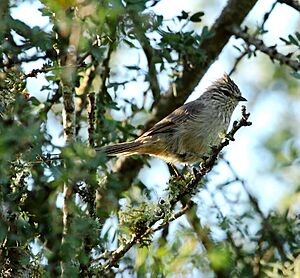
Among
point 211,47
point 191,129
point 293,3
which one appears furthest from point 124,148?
point 293,3

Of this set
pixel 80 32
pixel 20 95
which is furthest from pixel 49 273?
pixel 80 32

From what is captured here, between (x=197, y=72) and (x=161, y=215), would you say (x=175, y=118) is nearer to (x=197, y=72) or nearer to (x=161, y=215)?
(x=197, y=72)

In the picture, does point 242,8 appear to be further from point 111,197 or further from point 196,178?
point 196,178

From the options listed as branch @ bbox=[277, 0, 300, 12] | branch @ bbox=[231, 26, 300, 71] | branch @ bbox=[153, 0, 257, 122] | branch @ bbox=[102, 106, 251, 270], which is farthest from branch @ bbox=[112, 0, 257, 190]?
branch @ bbox=[102, 106, 251, 270]

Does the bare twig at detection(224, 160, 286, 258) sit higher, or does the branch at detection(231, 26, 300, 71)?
the branch at detection(231, 26, 300, 71)

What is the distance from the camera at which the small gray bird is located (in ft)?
24.2

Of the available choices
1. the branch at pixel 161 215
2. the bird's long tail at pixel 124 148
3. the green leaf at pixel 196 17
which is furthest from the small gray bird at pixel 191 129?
the branch at pixel 161 215

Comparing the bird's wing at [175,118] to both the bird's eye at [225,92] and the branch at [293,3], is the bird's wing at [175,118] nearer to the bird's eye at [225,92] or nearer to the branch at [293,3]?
the bird's eye at [225,92]

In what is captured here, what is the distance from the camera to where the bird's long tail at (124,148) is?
254 inches

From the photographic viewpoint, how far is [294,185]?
23.4ft

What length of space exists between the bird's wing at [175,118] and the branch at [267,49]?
87cm

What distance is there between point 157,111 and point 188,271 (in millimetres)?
2288

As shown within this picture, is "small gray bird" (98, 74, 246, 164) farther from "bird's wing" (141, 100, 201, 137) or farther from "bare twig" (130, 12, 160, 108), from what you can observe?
"bare twig" (130, 12, 160, 108)

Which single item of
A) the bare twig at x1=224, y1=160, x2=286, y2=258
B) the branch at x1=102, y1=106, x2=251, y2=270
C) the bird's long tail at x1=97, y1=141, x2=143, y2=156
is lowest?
the branch at x1=102, y1=106, x2=251, y2=270
